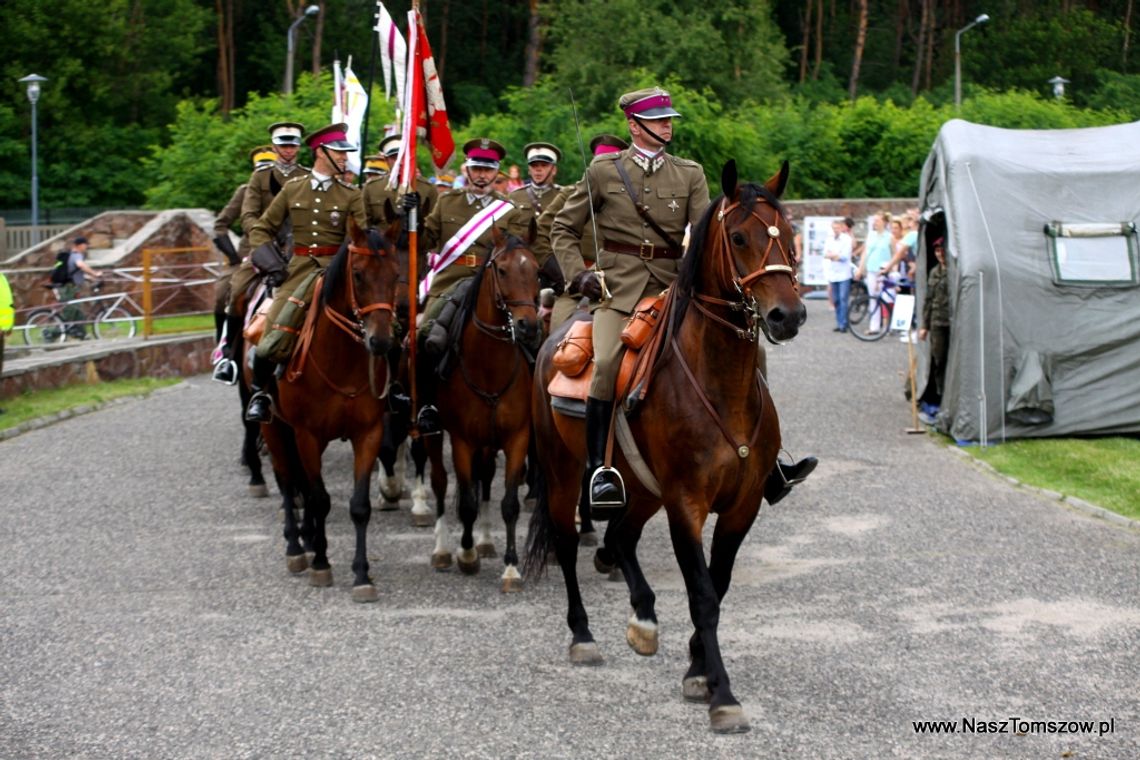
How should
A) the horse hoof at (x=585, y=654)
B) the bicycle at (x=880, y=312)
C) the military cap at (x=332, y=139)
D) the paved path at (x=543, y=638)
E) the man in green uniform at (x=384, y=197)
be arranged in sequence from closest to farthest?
the paved path at (x=543, y=638) → the horse hoof at (x=585, y=654) → the military cap at (x=332, y=139) → the man in green uniform at (x=384, y=197) → the bicycle at (x=880, y=312)

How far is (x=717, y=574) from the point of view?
7590 mm

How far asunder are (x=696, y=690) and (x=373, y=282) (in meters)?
3.63

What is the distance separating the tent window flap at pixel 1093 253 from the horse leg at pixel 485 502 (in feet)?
25.3

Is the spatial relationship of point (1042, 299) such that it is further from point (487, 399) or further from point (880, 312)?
point (880, 312)

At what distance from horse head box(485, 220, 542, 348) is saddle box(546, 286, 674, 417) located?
1272 mm

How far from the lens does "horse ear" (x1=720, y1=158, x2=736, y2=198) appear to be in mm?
6891

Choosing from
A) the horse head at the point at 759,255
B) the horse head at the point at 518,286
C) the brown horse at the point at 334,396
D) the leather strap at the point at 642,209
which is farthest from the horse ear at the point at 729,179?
the brown horse at the point at 334,396

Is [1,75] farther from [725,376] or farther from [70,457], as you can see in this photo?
[725,376]

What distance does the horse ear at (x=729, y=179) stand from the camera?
689 cm

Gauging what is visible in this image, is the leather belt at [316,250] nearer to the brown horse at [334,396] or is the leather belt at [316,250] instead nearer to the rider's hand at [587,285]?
the brown horse at [334,396]

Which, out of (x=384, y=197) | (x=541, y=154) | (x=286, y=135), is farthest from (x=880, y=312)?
(x=384, y=197)

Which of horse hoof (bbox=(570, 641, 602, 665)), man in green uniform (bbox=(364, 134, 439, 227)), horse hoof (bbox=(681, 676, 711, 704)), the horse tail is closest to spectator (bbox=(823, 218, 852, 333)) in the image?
man in green uniform (bbox=(364, 134, 439, 227))

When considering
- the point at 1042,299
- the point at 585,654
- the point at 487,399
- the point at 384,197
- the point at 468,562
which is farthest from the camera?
the point at 1042,299

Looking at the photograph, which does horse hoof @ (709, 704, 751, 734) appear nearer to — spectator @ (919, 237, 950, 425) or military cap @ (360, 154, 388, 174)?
military cap @ (360, 154, 388, 174)
